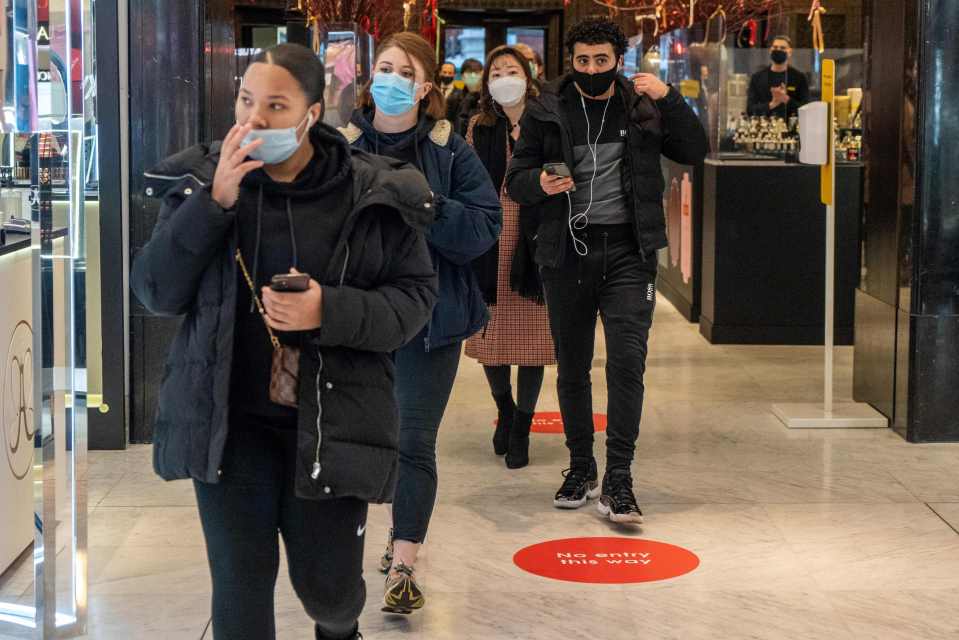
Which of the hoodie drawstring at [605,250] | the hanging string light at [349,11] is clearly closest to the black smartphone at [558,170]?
the hoodie drawstring at [605,250]

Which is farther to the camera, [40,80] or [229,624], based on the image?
[40,80]

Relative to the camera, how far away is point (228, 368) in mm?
2660

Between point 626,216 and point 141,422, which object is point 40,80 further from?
point 141,422

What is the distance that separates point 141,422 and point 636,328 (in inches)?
94.4

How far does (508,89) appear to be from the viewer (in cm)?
548

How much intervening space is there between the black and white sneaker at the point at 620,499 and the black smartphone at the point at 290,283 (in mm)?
2568

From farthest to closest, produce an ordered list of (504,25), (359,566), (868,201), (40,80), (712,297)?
1. (504,25)
2. (712,297)
3. (868,201)
4. (40,80)
5. (359,566)

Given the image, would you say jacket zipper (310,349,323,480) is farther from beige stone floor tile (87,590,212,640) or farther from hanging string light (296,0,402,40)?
hanging string light (296,0,402,40)

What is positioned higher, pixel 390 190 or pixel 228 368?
pixel 390 190

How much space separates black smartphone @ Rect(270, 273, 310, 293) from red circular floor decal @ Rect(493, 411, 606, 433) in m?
4.07

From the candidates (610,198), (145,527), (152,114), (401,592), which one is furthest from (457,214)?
(152,114)

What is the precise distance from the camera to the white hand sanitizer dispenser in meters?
6.65

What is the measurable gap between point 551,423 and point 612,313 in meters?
1.95

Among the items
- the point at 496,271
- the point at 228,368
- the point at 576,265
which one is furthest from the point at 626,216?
the point at 228,368
